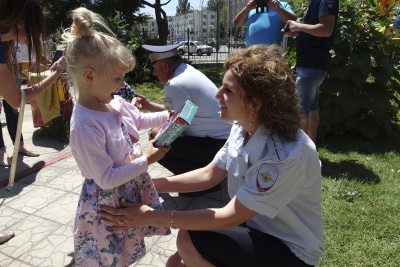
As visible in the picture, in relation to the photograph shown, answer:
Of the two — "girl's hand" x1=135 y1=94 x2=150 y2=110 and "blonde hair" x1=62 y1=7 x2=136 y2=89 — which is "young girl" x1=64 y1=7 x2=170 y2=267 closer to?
"blonde hair" x1=62 y1=7 x2=136 y2=89

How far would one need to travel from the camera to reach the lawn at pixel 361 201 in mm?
2336

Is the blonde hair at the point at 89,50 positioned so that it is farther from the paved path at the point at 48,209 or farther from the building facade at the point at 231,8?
the building facade at the point at 231,8

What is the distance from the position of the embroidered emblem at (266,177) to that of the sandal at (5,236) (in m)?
2.09

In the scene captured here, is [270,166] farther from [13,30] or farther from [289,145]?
[13,30]

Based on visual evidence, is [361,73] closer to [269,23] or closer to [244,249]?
[269,23]

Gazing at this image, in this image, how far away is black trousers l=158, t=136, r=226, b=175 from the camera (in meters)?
2.98

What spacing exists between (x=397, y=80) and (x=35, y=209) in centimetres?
466

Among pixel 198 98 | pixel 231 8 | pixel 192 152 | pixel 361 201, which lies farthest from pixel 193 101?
pixel 231 8

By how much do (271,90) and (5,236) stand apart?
227 centimetres

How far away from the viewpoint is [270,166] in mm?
1426

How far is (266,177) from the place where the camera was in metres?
1.42

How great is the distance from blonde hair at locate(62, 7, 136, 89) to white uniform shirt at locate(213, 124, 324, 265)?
2.28ft

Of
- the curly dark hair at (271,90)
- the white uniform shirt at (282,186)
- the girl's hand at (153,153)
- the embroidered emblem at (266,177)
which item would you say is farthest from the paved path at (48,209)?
the curly dark hair at (271,90)

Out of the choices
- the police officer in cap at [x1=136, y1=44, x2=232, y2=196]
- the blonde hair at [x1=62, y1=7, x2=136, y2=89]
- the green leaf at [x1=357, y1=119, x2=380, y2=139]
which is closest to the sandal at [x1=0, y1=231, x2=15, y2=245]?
the police officer in cap at [x1=136, y1=44, x2=232, y2=196]
